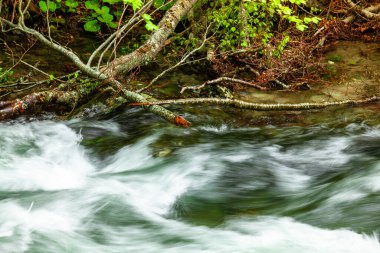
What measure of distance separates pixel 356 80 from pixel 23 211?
558 cm

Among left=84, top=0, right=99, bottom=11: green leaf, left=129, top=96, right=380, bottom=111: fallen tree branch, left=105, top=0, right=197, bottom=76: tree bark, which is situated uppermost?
left=84, top=0, right=99, bottom=11: green leaf

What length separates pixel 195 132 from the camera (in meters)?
5.78

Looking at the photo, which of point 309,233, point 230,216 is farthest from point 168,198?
point 309,233

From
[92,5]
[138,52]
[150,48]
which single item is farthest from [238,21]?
[92,5]

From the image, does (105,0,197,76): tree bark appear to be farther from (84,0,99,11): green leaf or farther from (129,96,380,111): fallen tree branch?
(84,0,99,11): green leaf

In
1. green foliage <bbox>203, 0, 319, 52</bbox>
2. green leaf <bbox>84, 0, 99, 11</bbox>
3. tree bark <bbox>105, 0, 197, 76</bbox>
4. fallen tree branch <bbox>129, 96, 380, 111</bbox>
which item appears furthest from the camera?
green leaf <bbox>84, 0, 99, 11</bbox>

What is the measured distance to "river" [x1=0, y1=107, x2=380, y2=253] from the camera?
11.5 feet

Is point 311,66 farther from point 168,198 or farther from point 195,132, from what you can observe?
point 168,198

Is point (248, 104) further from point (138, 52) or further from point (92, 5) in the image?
point (92, 5)

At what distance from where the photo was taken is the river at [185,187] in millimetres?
3502

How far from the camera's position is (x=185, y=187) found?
4.60 m

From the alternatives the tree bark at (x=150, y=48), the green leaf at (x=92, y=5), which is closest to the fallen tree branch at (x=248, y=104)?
the tree bark at (x=150, y=48)

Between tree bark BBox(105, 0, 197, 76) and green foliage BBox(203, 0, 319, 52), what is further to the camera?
green foliage BBox(203, 0, 319, 52)

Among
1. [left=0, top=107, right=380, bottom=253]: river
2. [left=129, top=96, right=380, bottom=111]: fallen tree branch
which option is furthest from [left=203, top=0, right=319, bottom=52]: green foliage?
[left=0, top=107, right=380, bottom=253]: river
